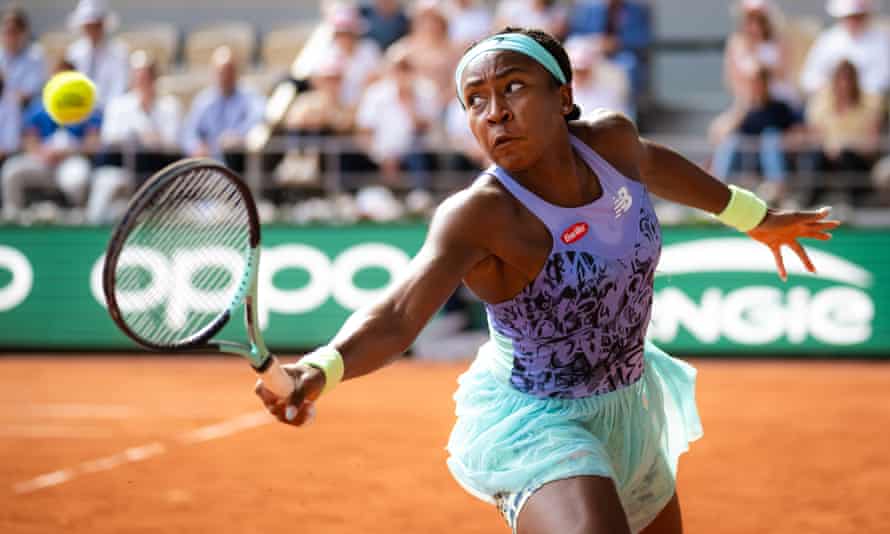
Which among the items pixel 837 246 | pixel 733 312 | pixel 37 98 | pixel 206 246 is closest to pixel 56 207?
pixel 37 98

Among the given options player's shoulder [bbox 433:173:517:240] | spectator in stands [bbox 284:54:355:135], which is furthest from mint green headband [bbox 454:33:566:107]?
spectator in stands [bbox 284:54:355:135]

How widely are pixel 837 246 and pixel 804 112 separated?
1613mm

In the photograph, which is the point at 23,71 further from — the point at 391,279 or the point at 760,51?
the point at 760,51

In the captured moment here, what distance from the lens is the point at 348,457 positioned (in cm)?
732

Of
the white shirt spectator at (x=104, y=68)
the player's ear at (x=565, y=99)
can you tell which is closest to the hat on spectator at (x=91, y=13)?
the white shirt spectator at (x=104, y=68)

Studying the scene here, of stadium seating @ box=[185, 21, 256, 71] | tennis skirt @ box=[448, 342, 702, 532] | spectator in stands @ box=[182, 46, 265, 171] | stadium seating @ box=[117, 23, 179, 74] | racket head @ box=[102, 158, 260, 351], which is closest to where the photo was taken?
racket head @ box=[102, 158, 260, 351]

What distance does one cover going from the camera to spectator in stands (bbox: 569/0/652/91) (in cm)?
1327

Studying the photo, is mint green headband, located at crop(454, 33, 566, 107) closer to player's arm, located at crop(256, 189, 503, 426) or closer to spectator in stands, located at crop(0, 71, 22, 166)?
player's arm, located at crop(256, 189, 503, 426)

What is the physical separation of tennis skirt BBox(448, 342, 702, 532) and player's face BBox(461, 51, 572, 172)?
0.66 m

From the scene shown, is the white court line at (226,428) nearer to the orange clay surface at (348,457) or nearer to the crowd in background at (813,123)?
the orange clay surface at (348,457)

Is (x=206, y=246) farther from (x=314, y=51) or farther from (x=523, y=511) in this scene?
(x=314, y=51)

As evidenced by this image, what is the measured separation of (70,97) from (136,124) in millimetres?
5847

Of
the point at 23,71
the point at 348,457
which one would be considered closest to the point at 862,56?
the point at 348,457

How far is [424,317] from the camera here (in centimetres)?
337
